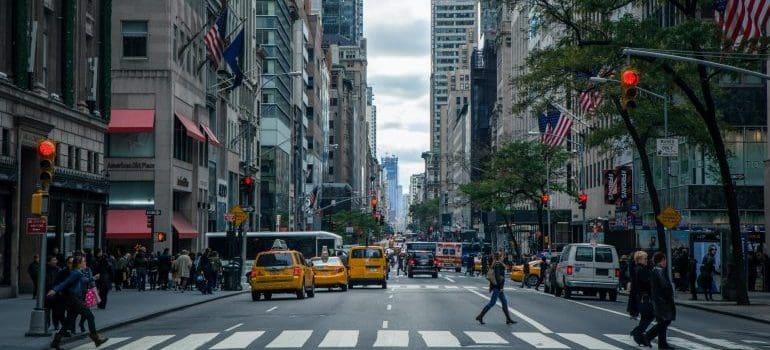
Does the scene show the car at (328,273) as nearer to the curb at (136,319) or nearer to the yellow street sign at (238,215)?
the yellow street sign at (238,215)

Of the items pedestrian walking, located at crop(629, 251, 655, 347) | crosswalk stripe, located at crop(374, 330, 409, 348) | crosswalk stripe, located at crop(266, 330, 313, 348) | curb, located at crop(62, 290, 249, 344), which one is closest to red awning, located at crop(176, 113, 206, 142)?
curb, located at crop(62, 290, 249, 344)

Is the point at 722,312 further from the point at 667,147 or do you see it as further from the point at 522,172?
the point at 522,172

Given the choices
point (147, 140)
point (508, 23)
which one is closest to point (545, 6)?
point (147, 140)

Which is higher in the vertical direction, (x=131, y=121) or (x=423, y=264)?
(x=131, y=121)

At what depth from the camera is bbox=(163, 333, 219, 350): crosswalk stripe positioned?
20359 mm

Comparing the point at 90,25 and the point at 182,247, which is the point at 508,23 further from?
the point at 90,25

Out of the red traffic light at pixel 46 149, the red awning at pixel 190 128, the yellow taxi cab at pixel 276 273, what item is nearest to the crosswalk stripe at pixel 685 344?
the red traffic light at pixel 46 149

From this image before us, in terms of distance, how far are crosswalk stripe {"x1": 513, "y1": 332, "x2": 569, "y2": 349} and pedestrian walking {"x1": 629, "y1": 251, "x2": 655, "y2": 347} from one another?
1455 millimetres

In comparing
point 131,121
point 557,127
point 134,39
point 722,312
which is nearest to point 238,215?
point 131,121

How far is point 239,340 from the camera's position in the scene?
21.5 m

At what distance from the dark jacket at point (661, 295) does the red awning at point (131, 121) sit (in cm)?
4154

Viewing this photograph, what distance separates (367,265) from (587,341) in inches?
1187

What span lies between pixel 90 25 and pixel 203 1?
22.6 m

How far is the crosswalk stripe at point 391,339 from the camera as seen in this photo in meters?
20.0
